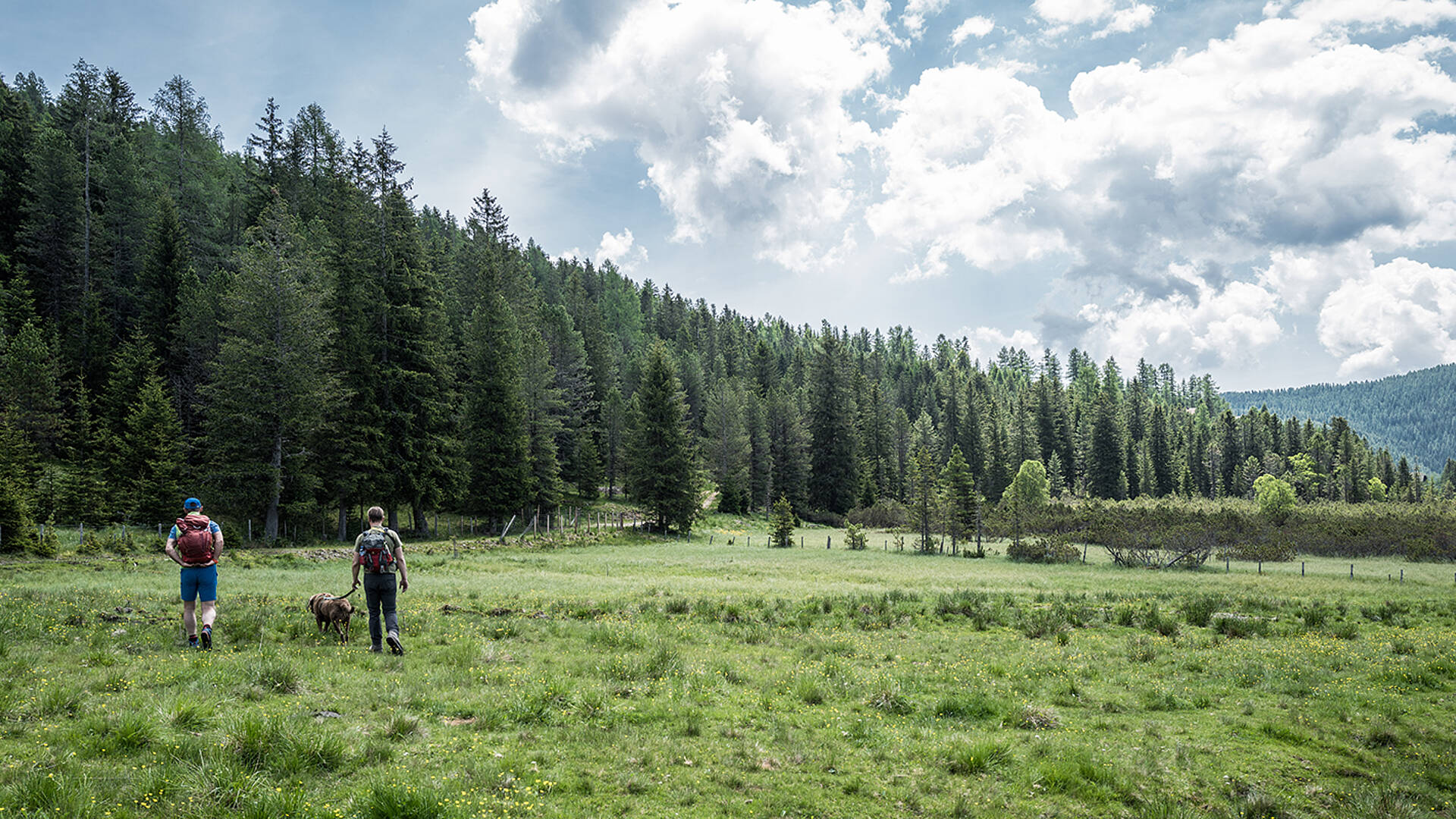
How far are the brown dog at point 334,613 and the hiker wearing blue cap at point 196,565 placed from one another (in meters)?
1.59

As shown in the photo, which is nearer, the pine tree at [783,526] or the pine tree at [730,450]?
the pine tree at [783,526]

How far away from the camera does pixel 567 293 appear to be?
4606 inches

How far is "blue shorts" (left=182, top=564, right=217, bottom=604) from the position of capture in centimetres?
1057

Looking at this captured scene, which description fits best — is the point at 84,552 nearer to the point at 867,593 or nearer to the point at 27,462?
the point at 27,462

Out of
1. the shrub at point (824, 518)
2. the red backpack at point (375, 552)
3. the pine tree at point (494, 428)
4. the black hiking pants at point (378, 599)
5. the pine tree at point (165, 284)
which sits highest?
the pine tree at point (165, 284)

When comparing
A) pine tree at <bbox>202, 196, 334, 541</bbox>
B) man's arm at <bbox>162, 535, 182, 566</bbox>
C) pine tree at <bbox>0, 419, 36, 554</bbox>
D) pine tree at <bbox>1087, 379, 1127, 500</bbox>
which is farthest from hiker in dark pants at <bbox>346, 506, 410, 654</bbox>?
pine tree at <bbox>1087, 379, 1127, 500</bbox>

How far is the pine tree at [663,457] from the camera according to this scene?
182ft

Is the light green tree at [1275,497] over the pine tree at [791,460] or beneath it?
beneath

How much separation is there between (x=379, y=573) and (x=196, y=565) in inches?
117

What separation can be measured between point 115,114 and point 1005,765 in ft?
334

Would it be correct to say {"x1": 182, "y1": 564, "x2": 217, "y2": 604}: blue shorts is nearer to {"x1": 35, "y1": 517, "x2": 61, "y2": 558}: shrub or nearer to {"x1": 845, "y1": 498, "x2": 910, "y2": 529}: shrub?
{"x1": 35, "y1": 517, "x2": 61, "y2": 558}: shrub

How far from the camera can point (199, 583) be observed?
10.8 metres

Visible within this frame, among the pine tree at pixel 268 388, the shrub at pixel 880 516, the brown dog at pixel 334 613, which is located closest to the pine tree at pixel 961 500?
the shrub at pixel 880 516

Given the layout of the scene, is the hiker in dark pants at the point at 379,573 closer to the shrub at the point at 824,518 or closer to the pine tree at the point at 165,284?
the pine tree at the point at 165,284
